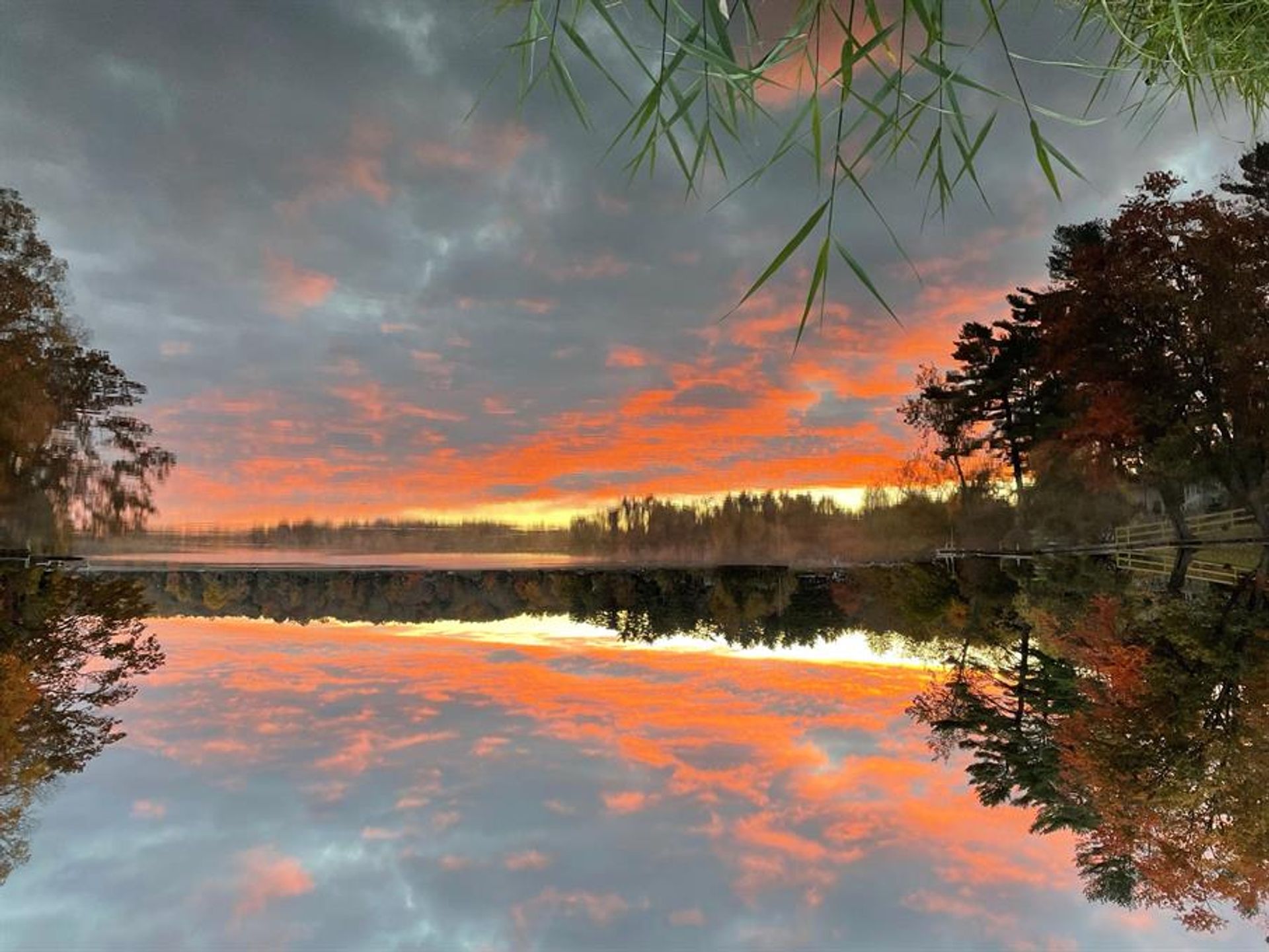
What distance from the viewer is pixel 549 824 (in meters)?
3.29

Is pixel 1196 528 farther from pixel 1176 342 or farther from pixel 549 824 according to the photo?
pixel 549 824

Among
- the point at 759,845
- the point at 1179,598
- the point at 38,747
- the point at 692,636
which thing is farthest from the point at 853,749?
the point at 1179,598

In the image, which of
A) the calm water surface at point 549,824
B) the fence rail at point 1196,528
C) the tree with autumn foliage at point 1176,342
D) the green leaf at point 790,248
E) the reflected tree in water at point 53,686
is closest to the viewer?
the green leaf at point 790,248

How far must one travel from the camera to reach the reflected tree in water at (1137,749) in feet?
9.68

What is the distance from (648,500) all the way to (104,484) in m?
17.7

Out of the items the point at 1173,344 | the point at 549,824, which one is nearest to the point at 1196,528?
the point at 1173,344

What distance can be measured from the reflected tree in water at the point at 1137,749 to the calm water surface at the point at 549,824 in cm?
16

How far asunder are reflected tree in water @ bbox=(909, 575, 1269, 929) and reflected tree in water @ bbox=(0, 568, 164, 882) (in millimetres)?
4067

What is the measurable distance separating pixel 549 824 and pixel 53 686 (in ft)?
15.5

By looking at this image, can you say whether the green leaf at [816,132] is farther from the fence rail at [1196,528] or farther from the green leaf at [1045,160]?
the fence rail at [1196,528]

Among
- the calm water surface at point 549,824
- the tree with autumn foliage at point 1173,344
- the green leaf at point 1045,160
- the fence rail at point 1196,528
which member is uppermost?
the tree with autumn foliage at point 1173,344

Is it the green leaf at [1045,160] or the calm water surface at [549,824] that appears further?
the calm water surface at [549,824]

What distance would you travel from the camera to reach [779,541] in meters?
A: 33.4

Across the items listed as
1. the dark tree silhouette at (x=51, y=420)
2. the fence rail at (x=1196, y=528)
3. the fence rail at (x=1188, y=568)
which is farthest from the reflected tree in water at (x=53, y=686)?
the fence rail at (x=1196, y=528)
